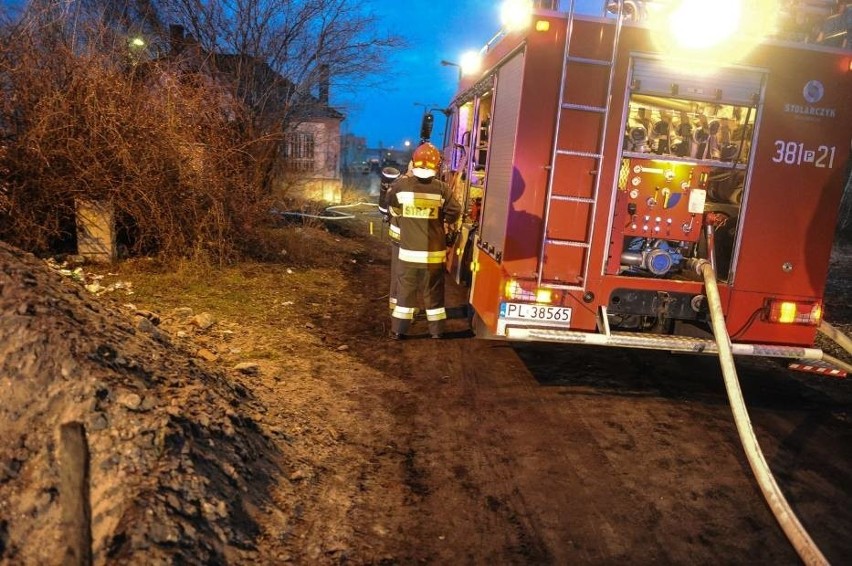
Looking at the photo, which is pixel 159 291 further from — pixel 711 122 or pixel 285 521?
pixel 711 122

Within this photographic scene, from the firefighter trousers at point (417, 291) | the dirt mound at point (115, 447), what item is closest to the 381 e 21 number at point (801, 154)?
the firefighter trousers at point (417, 291)

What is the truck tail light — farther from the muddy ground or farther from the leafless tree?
the leafless tree

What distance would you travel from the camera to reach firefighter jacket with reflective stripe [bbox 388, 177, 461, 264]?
6176 millimetres

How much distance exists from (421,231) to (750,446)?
361 centimetres

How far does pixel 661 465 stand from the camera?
12.7 feet

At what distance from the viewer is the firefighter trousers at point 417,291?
623cm

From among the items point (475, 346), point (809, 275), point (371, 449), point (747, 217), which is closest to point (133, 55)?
point (475, 346)

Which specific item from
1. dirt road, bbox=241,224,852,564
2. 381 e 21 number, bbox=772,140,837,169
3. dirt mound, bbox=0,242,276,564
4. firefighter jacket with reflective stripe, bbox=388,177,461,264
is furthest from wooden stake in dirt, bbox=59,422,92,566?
381 e 21 number, bbox=772,140,837,169

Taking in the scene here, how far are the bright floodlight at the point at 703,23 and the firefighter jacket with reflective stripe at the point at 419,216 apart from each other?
2672 millimetres

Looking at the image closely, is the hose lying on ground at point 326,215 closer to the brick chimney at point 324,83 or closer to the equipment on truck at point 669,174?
the brick chimney at point 324,83

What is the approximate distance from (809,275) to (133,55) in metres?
9.23

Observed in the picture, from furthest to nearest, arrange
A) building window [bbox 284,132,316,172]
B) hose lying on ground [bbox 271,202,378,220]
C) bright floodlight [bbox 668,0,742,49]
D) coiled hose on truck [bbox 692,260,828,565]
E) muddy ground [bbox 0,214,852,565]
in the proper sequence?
building window [bbox 284,132,316,172]
hose lying on ground [bbox 271,202,378,220]
bright floodlight [bbox 668,0,742,49]
coiled hose on truck [bbox 692,260,828,565]
muddy ground [bbox 0,214,852,565]

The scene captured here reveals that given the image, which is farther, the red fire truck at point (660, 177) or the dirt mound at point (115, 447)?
the red fire truck at point (660, 177)

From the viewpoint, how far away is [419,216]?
619cm
